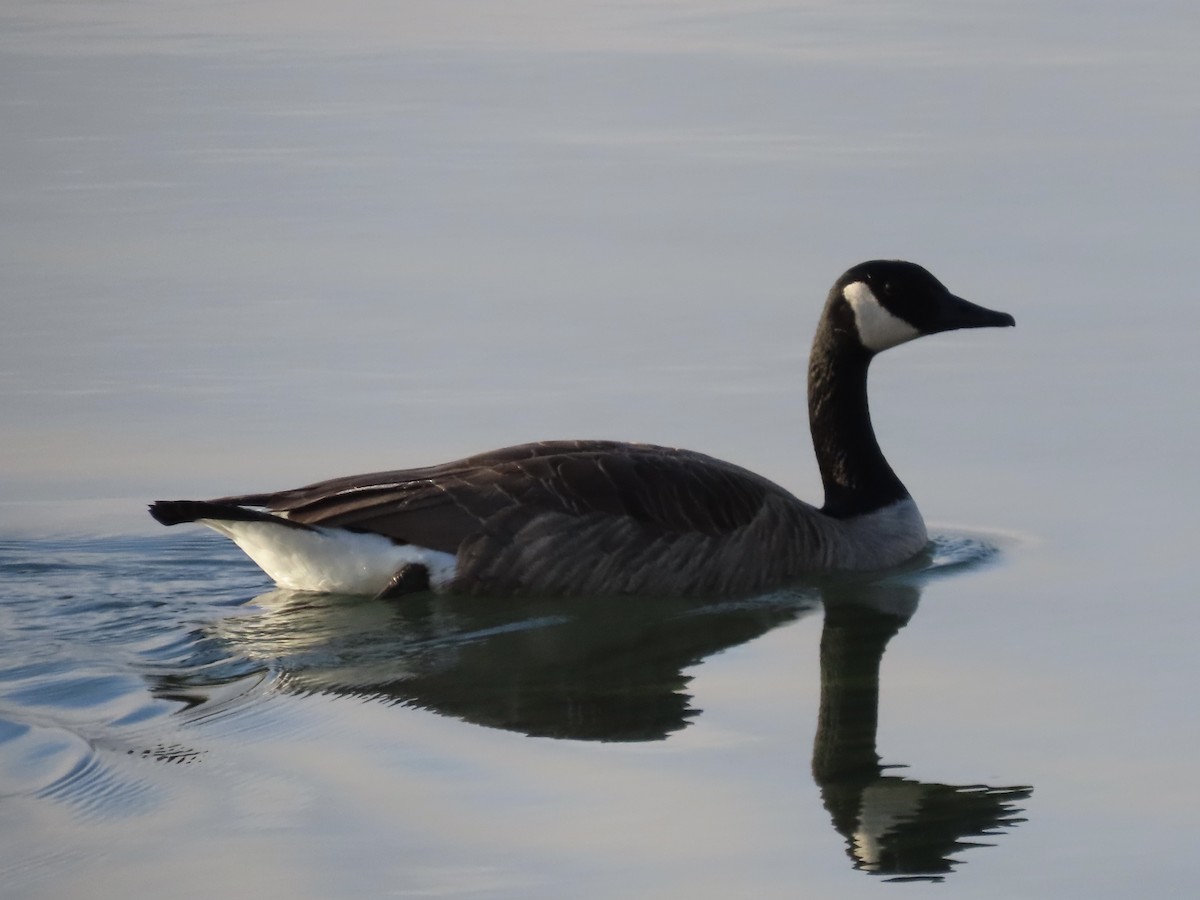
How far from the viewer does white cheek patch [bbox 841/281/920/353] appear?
38.3 feet

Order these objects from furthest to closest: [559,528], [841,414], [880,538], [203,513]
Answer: [841,414] → [880,538] → [559,528] → [203,513]

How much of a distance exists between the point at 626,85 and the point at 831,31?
4736 mm

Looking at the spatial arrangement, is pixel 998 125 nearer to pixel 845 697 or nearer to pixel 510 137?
pixel 510 137

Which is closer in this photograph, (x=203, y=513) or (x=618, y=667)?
(x=618, y=667)

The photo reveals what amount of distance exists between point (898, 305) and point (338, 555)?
3578mm

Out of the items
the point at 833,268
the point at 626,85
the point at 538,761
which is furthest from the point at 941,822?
the point at 626,85

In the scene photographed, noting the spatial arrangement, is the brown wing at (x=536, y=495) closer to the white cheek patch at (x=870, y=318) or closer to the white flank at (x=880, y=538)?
the white flank at (x=880, y=538)

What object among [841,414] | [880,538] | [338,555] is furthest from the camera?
[841,414]

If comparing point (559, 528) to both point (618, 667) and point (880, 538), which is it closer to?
point (618, 667)

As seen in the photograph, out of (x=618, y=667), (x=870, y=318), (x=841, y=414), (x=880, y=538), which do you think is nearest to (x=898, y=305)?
(x=870, y=318)

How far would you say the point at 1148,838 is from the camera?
707cm

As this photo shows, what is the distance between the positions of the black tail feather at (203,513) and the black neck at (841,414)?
10.4 ft

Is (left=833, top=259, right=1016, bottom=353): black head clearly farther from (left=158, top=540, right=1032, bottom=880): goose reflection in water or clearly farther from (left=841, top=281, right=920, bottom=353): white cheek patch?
(left=158, top=540, right=1032, bottom=880): goose reflection in water

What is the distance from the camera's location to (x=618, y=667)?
360 inches
